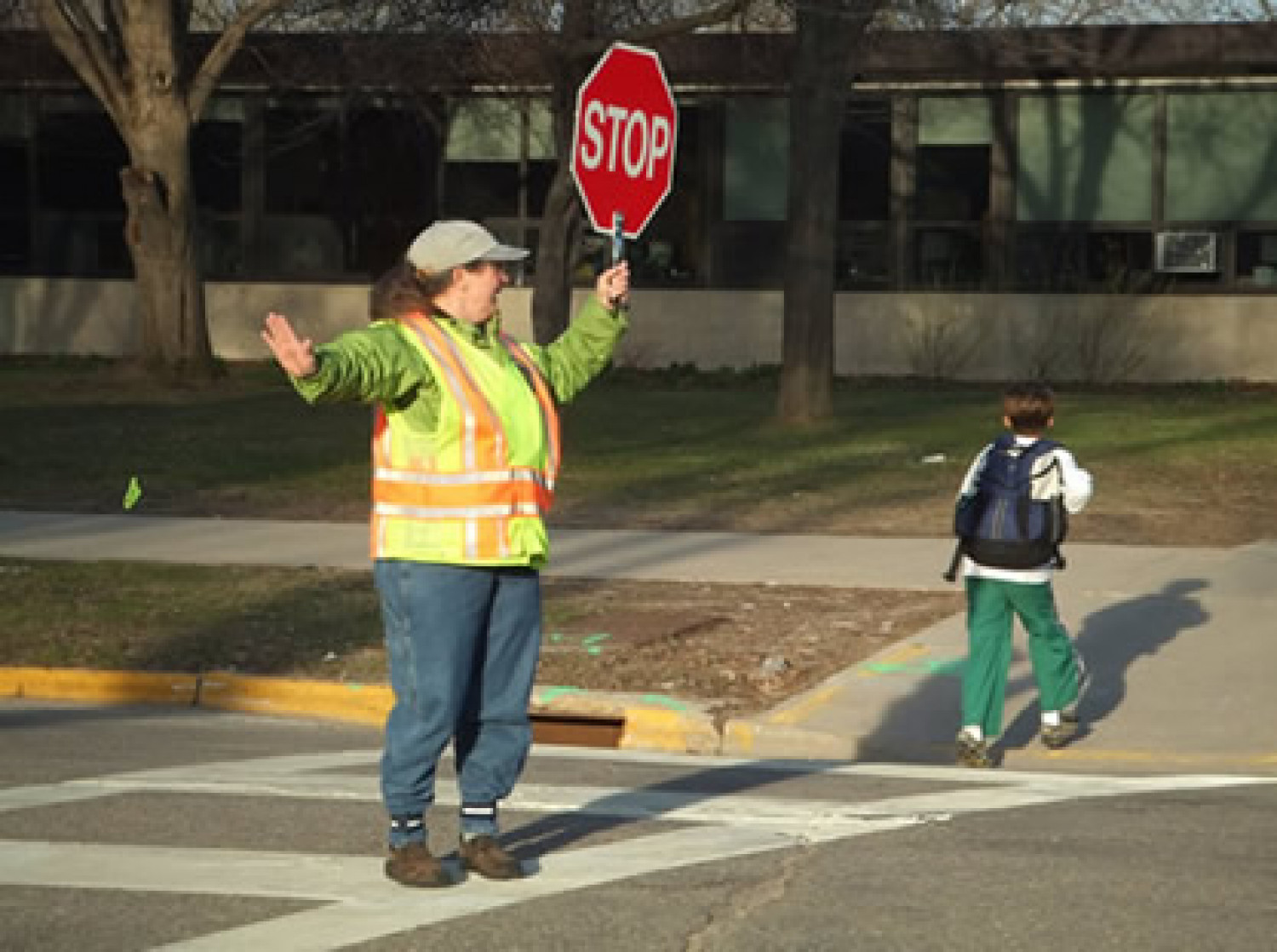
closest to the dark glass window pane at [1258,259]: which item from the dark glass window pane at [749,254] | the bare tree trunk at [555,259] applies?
the dark glass window pane at [749,254]

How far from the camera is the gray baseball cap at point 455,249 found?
23.3 ft

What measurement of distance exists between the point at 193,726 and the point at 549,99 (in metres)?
22.4

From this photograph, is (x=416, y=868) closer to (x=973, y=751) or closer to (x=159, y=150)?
(x=973, y=751)

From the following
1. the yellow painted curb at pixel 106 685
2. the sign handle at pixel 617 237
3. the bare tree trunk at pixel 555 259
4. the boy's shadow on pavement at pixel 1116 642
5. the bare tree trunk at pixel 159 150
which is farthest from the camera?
the bare tree trunk at pixel 159 150

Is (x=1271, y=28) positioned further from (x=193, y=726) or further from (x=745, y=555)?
(x=193, y=726)

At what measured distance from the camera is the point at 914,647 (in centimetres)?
1245

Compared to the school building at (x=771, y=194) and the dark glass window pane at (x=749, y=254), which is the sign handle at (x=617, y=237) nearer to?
the school building at (x=771, y=194)

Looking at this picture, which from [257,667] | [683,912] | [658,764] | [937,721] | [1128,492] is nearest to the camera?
[683,912]

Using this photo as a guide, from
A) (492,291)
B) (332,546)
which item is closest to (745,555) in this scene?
(332,546)

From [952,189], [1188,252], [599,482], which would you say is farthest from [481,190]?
[599,482]

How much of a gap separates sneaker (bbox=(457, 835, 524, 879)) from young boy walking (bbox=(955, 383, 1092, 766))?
3347 mm

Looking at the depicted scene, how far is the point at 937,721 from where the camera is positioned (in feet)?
36.5

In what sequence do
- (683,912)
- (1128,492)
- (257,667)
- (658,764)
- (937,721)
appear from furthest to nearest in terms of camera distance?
(1128,492)
(257,667)
(937,721)
(658,764)
(683,912)

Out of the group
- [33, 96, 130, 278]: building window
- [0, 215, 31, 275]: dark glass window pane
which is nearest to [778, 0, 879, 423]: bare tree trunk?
[33, 96, 130, 278]: building window
